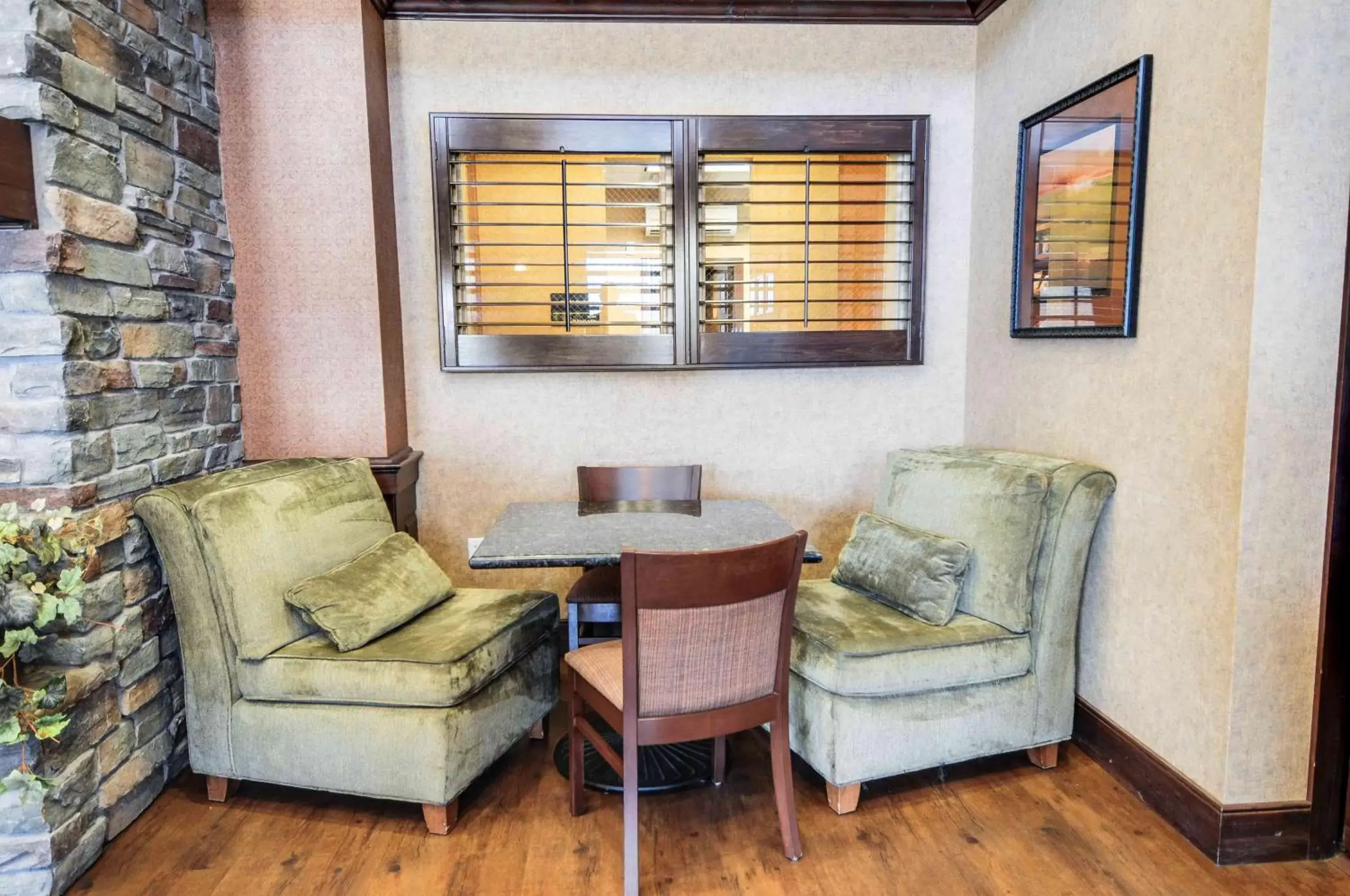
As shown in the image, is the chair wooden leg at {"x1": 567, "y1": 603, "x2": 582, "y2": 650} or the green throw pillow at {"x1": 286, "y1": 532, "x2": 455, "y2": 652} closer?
the green throw pillow at {"x1": 286, "y1": 532, "x2": 455, "y2": 652}

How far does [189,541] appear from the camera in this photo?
6.73 ft

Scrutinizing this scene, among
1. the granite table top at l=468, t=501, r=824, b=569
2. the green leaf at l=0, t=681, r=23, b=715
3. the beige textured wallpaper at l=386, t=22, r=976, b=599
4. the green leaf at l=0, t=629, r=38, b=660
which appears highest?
the beige textured wallpaper at l=386, t=22, r=976, b=599

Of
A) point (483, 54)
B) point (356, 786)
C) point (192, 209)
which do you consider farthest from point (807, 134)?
point (356, 786)

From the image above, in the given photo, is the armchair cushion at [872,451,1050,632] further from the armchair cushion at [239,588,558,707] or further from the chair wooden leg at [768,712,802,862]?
the armchair cushion at [239,588,558,707]

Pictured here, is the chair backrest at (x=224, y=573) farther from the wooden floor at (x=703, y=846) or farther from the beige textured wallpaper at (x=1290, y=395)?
the beige textured wallpaper at (x=1290, y=395)

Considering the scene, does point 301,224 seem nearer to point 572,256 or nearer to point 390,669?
point 572,256

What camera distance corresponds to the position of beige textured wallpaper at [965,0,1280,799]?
6.15ft

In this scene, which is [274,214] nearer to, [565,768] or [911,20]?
[565,768]

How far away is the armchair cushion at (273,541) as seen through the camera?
2072 mm

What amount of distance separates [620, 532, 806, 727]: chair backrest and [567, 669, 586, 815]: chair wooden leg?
42 centimetres

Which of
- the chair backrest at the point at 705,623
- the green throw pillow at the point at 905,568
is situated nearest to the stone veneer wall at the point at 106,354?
the chair backrest at the point at 705,623

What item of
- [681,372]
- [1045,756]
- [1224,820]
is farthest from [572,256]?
[1224,820]

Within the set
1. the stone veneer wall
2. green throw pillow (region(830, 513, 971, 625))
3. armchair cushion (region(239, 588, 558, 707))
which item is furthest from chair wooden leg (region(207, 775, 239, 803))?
green throw pillow (region(830, 513, 971, 625))

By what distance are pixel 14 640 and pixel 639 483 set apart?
72.8 inches
